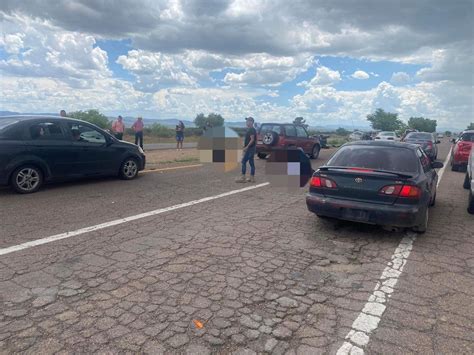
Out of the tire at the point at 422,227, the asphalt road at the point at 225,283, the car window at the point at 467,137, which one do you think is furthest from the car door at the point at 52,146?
the car window at the point at 467,137

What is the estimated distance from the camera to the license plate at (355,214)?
16.5 feet

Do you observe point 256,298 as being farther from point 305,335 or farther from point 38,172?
point 38,172

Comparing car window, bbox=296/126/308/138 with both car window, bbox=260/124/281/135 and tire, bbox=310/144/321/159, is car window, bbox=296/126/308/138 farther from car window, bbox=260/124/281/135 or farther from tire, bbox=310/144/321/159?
car window, bbox=260/124/281/135

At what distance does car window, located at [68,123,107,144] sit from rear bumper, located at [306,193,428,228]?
5948mm

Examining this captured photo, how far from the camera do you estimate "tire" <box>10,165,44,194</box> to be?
7.15m

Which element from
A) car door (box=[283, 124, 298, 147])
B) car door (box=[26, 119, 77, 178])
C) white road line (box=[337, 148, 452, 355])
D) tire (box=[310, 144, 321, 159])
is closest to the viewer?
white road line (box=[337, 148, 452, 355])

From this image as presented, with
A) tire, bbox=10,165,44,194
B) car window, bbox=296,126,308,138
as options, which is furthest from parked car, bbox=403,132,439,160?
tire, bbox=10,165,44,194

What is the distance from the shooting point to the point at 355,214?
511 cm

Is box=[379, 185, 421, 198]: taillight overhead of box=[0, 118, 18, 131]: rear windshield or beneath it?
beneath

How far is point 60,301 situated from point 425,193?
492cm

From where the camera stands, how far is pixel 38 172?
296 inches

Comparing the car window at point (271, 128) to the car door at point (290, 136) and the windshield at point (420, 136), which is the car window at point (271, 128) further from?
the windshield at point (420, 136)

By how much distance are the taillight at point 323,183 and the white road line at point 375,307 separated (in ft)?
4.23

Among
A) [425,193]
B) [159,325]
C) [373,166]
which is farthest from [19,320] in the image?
[425,193]
